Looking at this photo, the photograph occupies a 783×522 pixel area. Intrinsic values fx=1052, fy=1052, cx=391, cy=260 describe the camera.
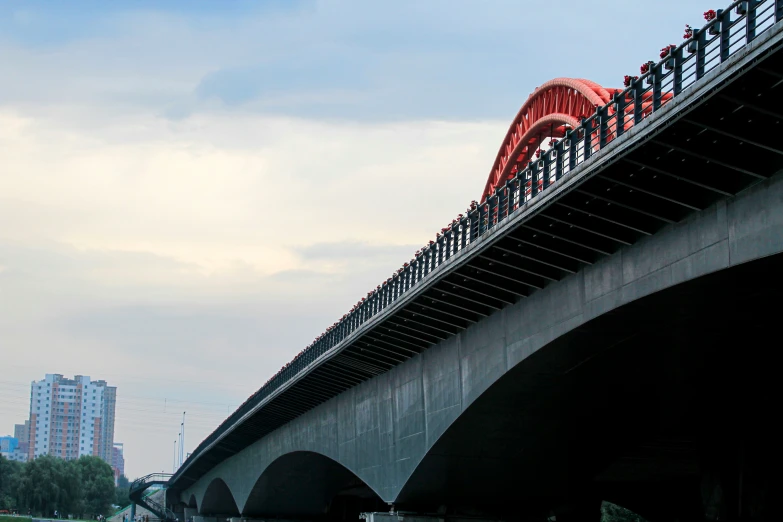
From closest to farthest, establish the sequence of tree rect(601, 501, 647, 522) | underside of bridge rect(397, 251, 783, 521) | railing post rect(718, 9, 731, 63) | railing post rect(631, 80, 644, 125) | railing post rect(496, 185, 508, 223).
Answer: railing post rect(718, 9, 731, 63) < railing post rect(631, 80, 644, 125) < underside of bridge rect(397, 251, 783, 521) < railing post rect(496, 185, 508, 223) < tree rect(601, 501, 647, 522)

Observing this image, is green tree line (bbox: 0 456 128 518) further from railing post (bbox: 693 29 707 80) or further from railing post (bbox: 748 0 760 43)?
railing post (bbox: 748 0 760 43)

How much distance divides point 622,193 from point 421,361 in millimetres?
17749

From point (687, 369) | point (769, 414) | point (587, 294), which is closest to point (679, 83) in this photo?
point (587, 294)

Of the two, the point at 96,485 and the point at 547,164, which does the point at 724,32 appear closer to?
the point at 547,164

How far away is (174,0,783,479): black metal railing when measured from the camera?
57.5 ft

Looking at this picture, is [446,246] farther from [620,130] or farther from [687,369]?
[620,130]

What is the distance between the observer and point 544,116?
210 feet

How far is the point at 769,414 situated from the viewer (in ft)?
102

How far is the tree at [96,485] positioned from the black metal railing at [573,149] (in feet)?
451

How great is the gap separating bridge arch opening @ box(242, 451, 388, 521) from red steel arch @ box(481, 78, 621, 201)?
20473mm

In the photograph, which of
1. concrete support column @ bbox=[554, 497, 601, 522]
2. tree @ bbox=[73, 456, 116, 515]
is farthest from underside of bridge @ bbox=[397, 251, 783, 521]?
tree @ bbox=[73, 456, 116, 515]

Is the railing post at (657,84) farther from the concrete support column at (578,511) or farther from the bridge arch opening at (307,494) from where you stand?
the bridge arch opening at (307,494)

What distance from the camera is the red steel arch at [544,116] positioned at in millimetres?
56062

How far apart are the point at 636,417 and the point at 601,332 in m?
9.47
